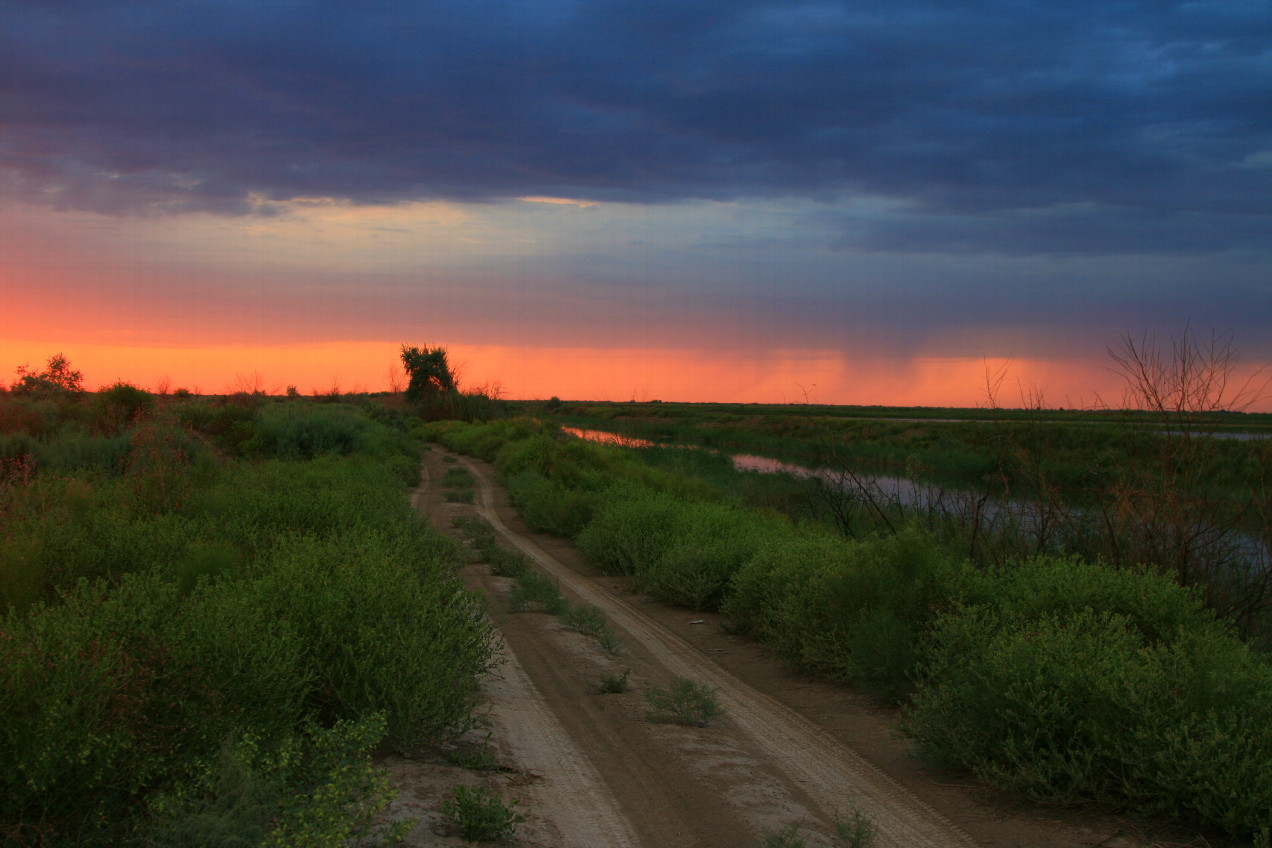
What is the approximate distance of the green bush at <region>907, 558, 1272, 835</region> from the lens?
407 centimetres

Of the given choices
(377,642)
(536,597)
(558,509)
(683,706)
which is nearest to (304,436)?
(558,509)

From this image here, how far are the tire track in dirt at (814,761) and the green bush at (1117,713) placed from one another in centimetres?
51

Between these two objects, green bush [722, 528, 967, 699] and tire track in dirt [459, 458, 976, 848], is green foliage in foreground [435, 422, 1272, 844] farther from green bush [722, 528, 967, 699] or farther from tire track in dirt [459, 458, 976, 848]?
tire track in dirt [459, 458, 976, 848]

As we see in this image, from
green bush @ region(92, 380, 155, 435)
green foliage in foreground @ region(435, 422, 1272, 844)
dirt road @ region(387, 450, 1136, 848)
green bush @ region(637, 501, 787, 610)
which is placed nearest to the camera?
green foliage in foreground @ region(435, 422, 1272, 844)

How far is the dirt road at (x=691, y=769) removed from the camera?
14.4 feet

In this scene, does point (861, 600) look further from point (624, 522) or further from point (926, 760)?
point (624, 522)

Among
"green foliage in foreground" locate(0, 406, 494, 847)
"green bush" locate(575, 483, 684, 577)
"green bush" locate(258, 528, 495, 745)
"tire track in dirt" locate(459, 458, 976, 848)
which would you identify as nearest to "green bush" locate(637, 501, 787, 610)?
"green bush" locate(575, 483, 684, 577)

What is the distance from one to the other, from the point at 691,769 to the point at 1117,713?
2718 mm

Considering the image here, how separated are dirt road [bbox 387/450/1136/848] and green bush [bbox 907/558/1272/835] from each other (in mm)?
302

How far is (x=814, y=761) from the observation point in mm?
5621

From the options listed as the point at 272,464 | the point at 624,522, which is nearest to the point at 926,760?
the point at 624,522

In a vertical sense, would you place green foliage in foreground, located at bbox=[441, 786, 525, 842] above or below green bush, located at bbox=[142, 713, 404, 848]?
below

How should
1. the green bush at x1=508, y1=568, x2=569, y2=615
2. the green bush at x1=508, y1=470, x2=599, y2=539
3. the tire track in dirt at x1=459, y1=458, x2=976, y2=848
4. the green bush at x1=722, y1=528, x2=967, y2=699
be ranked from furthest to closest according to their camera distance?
1. the green bush at x1=508, y1=470, x2=599, y2=539
2. the green bush at x1=508, y1=568, x2=569, y2=615
3. the green bush at x1=722, y1=528, x2=967, y2=699
4. the tire track in dirt at x1=459, y1=458, x2=976, y2=848

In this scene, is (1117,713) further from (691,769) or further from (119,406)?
(119,406)
